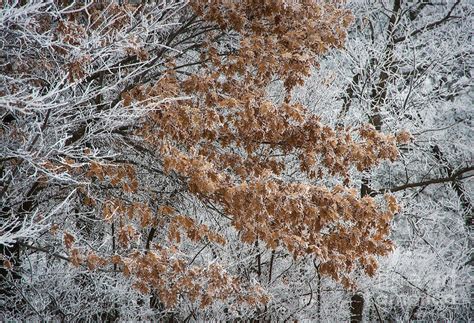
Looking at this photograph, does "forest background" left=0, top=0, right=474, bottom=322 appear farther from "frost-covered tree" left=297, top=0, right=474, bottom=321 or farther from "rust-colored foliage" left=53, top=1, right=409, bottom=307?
"frost-covered tree" left=297, top=0, right=474, bottom=321

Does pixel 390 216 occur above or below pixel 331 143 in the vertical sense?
below

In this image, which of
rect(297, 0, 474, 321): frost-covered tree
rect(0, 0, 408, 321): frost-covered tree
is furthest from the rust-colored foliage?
rect(297, 0, 474, 321): frost-covered tree

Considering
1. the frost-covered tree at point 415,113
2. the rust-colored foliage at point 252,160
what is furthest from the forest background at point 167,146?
the frost-covered tree at point 415,113

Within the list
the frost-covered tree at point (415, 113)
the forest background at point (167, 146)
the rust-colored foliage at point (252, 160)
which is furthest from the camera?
the frost-covered tree at point (415, 113)

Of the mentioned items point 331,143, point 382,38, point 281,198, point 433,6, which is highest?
point 433,6

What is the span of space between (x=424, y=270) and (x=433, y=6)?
5845 millimetres

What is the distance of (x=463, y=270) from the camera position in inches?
517

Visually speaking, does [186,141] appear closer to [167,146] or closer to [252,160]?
[167,146]

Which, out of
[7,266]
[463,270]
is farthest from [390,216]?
[463,270]

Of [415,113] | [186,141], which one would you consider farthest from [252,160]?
[415,113]

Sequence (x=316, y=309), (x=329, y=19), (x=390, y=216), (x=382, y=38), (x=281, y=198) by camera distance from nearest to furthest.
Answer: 1. (x=281, y=198)
2. (x=390, y=216)
3. (x=329, y=19)
4. (x=316, y=309)
5. (x=382, y=38)

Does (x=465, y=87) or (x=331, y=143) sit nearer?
(x=331, y=143)

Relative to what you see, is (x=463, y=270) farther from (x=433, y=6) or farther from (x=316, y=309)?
(x=433, y=6)

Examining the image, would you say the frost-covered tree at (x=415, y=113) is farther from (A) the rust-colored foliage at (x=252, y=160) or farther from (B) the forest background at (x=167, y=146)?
(A) the rust-colored foliage at (x=252, y=160)
